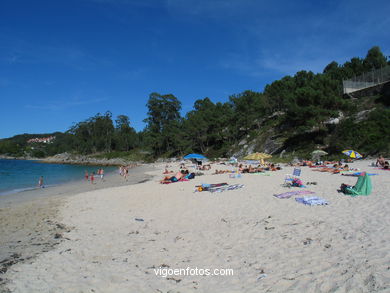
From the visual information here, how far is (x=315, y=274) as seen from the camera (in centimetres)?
370

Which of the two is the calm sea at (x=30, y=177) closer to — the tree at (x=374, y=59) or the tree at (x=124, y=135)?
the tree at (x=124, y=135)

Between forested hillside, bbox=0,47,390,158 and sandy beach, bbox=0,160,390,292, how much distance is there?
21.6m

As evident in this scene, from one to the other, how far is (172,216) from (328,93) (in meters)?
29.8

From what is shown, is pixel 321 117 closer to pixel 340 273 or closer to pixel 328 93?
pixel 328 93

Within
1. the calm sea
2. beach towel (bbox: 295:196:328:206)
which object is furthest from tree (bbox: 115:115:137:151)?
beach towel (bbox: 295:196:328:206)

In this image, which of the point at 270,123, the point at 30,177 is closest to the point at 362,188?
the point at 30,177

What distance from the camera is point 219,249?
17.3 feet

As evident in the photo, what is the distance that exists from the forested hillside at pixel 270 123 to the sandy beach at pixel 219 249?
21.6m

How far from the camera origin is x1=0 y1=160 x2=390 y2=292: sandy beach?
3796 millimetres

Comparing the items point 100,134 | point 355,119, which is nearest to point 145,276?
point 355,119

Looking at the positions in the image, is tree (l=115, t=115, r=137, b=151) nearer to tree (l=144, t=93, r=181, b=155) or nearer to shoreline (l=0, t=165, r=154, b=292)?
tree (l=144, t=93, r=181, b=155)

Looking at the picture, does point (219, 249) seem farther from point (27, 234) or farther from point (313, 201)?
point (27, 234)

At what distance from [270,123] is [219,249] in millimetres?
45986

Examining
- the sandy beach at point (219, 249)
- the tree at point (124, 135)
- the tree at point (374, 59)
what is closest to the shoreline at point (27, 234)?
the sandy beach at point (219, 249)
